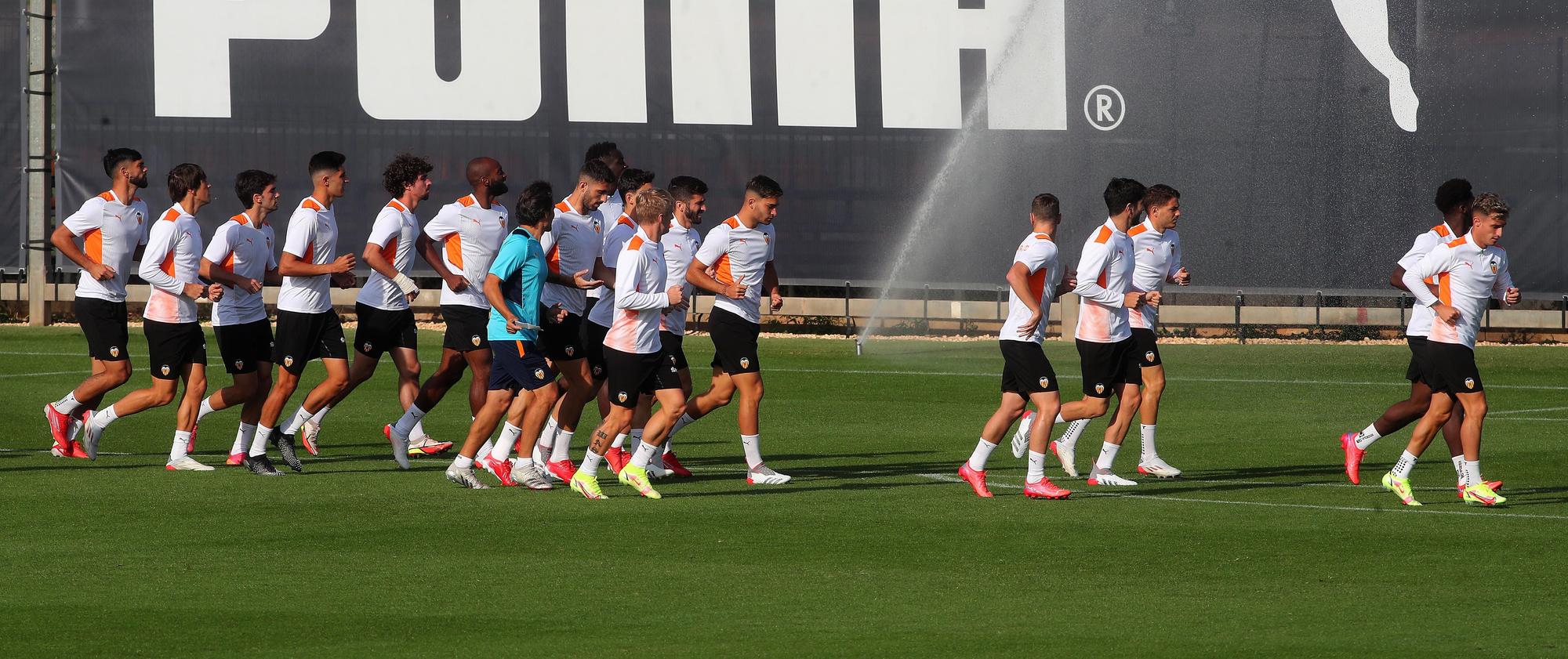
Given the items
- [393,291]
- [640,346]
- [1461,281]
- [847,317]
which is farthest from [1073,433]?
[847,317]

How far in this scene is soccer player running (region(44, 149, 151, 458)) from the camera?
12266mm

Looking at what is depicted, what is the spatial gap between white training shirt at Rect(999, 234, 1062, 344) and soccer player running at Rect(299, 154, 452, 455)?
3.97 metres

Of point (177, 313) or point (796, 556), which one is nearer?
point (796, 556)

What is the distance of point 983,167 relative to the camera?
82.8 ft

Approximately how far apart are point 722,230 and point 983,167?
1425 cm

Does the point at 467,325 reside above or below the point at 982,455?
above

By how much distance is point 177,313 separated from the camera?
472 inches

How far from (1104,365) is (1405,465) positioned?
191cm

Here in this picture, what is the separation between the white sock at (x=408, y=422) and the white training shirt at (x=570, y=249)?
1.28 meters

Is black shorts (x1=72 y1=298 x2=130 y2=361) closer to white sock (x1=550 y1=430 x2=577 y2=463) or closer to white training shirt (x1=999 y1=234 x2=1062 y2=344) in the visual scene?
white sock (x1=550 y1=430 x2=577 y2=463)

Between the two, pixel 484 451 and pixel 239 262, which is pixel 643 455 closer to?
pixel 484 451

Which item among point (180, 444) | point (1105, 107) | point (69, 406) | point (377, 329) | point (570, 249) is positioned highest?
point (1105, 107)

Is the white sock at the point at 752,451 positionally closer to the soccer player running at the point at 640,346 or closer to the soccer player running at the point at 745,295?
the soccer player running at the point at 745,295

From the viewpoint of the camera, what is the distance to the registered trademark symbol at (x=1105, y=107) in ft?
80.9
